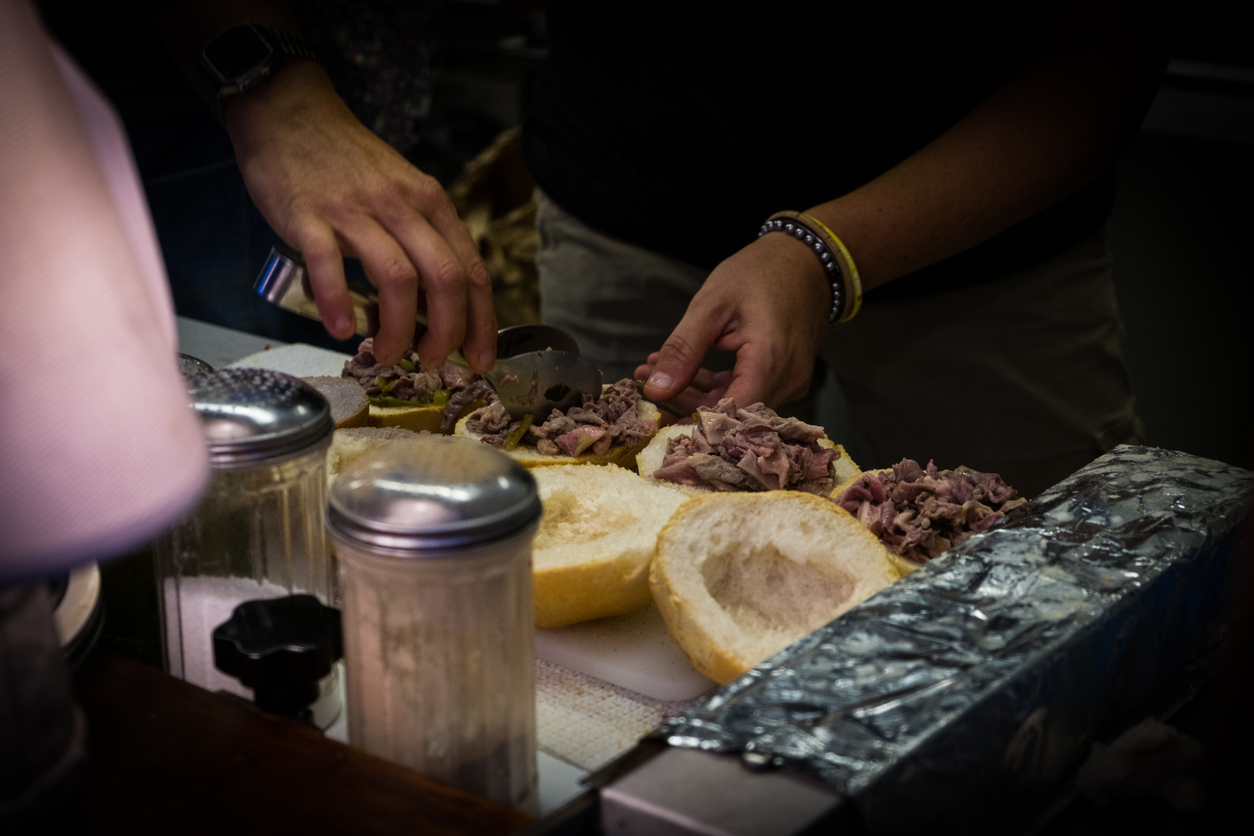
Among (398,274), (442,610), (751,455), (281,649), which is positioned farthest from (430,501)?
(398,274)

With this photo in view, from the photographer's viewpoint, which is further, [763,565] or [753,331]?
[753,331]

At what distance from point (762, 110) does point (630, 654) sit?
1.58 meters

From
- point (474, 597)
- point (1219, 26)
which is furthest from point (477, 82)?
point (474, 597)

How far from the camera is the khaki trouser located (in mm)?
2725

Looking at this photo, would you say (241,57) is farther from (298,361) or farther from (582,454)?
(582,454)

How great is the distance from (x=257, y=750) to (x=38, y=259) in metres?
0.58

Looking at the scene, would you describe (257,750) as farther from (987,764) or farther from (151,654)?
(987,764)

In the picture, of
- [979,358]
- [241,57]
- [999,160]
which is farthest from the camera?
[979,358]

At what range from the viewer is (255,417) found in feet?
3.56

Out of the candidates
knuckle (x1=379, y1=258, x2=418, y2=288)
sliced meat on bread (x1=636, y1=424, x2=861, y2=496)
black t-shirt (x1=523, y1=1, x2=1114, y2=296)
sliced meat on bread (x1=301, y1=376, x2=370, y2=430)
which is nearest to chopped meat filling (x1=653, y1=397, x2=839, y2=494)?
sliced meat on bread (x1=636, y1=424, x2=861, y2=496)

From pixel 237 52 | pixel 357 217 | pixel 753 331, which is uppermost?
pixel 237 52

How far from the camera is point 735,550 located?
144cm

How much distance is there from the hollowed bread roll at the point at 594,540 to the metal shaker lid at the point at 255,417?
40 cm

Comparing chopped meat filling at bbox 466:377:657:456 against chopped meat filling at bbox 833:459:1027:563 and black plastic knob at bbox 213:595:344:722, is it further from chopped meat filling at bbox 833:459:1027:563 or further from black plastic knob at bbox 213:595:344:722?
black plastic knob at bbox 213:595:344:722
